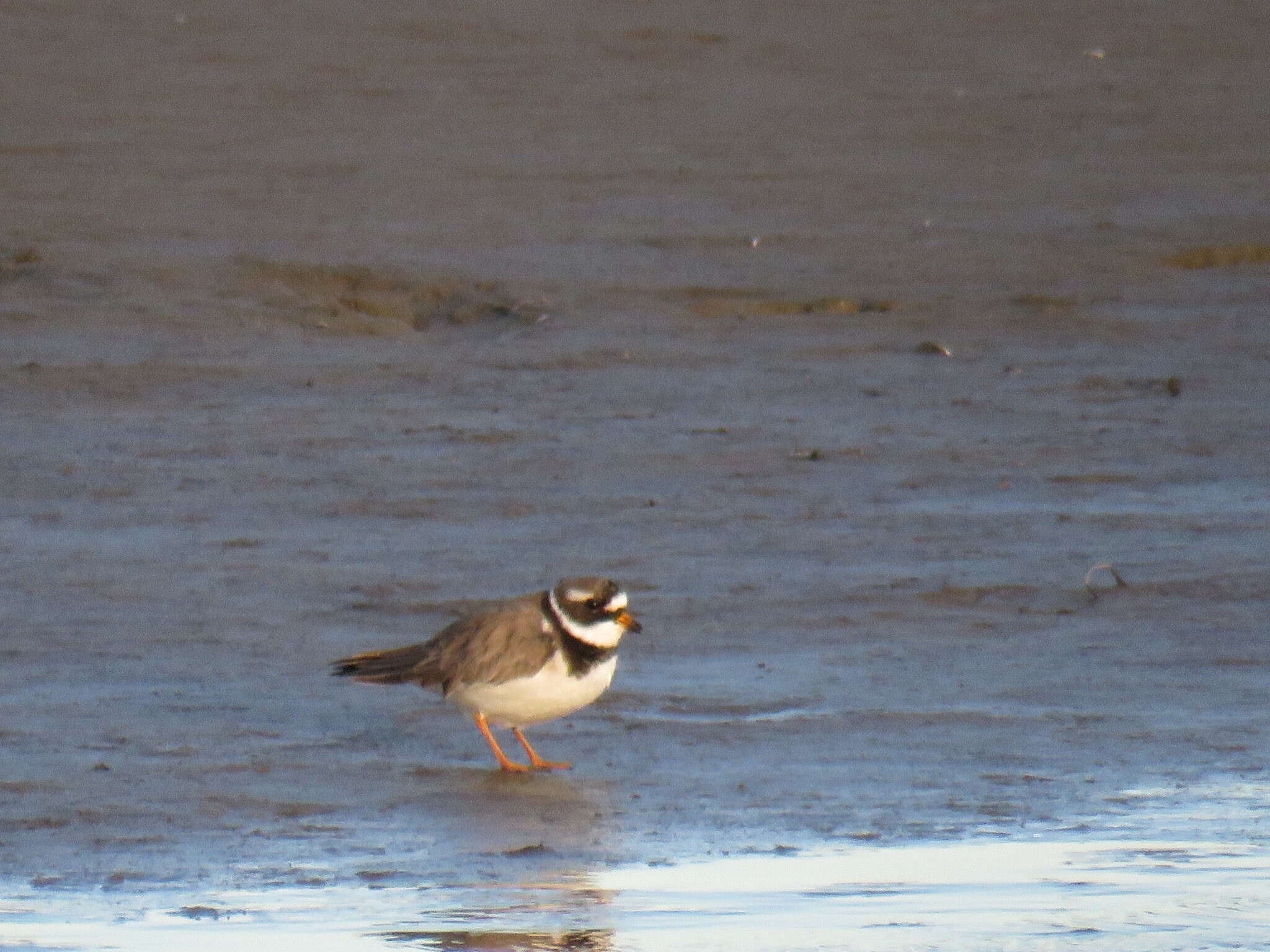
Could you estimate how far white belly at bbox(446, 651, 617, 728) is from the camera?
7.38 metres

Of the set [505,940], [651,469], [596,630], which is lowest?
[651,469]

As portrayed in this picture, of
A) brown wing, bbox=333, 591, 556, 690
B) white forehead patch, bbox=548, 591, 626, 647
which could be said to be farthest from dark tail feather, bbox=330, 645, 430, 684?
white forehead patch, bbox=548, 591, 626, 647

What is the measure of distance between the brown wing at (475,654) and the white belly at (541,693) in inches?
1.0

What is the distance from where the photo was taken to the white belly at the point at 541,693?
24.2 feet

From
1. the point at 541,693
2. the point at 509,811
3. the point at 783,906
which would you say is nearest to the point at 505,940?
the point at 783,906

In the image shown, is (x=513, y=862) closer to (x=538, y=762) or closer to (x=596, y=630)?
(x=538, y=762)

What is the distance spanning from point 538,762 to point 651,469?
3.91m

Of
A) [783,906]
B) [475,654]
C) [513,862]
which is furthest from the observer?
[475,654]

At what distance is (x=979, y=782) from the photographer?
7.20m

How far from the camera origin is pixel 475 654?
24.6 feet

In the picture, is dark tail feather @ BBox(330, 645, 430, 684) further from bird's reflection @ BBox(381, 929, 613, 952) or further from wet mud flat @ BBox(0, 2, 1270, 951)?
bird's reflection @ BBox(381, 929, 613, 952)

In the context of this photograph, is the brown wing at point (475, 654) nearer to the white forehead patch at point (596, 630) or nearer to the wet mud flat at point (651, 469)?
the white forehead patch at point (596, 630)

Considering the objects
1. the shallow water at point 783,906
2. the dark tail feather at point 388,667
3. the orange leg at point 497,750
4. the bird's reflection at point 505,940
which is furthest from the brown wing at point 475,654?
the bird's reflection at point 505,940

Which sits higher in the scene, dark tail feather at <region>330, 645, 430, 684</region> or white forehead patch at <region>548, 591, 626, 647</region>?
white forehead patch at <region>548, 591, 626, 647</region>
